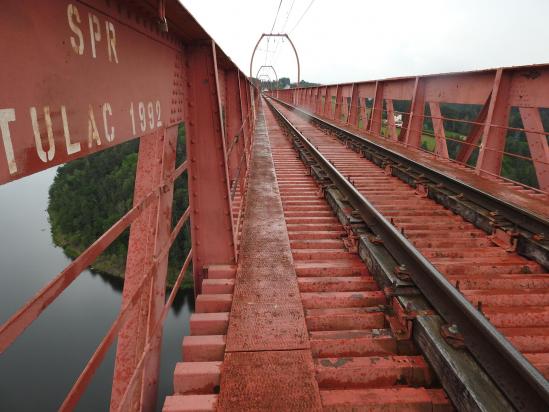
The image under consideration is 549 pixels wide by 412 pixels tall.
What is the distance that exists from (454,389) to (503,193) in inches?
178

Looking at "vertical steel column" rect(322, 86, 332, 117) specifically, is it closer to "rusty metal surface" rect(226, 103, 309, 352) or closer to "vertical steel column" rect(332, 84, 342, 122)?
"vertical steel column" rect(332, 84, 342, 122)

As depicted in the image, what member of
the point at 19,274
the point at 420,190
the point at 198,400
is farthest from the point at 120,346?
the point at 19,274

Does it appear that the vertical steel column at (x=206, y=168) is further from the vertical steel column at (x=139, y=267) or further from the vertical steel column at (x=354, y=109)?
the vertical steel column at (x=354, y=109)

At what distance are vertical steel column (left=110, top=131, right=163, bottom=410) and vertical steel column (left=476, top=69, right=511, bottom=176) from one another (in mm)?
5927

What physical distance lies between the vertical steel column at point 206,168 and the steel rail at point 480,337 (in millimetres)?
1623

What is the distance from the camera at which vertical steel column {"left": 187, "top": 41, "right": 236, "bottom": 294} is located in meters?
3.03

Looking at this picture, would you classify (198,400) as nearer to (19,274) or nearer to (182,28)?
(182,28)

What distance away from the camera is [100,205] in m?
72.1

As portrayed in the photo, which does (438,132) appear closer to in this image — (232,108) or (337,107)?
(232,108)

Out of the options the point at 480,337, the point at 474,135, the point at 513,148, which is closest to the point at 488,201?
the point at 474,135

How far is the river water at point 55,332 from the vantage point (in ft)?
114

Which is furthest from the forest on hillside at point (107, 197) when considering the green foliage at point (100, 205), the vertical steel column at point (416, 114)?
the vertical steel column at point (416, 114)

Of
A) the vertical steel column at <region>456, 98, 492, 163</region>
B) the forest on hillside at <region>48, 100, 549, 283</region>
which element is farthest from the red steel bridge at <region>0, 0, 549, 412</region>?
the forest on hillside at <region>48, 100, 549, 283</region>

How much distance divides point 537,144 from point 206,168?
5496 millimetres
